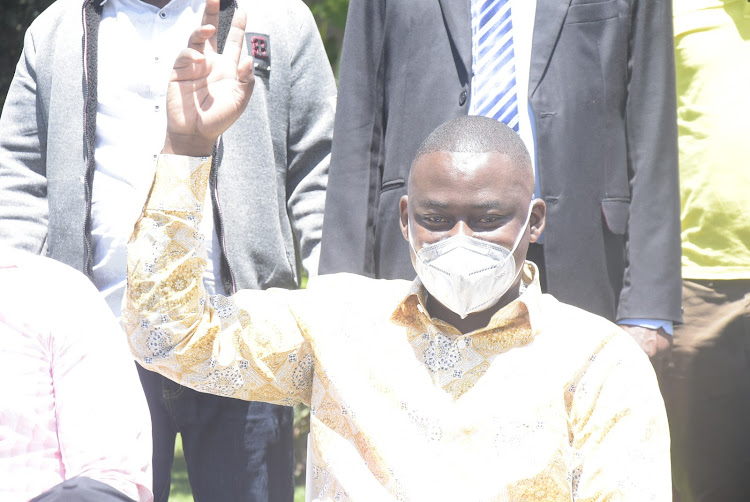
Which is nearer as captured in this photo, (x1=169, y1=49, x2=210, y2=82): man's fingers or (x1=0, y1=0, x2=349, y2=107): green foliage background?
(x1=169, y1=49, x2=210, y2=82): man's fingers

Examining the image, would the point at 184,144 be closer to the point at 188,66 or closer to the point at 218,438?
the point at 188,66

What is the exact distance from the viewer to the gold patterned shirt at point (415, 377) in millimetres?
2664

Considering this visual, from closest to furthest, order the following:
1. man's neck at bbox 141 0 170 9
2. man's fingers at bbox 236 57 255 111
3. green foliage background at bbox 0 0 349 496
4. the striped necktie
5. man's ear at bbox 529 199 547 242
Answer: man's fingers at bbox 236 57 255 111 → man's ear at bbox 529 199 547 242 → the striped necktie → man's neck at bbox 141 0 170 9 → green foliage background at bbox 0 0 349 496

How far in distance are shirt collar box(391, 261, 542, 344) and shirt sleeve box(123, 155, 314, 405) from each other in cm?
26

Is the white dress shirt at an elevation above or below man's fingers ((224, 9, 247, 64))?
below

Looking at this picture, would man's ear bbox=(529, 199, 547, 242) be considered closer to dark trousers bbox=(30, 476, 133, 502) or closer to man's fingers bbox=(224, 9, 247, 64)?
man's fingers bbox=(224, 9, 247, 64)

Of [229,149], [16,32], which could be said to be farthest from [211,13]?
[16,32]

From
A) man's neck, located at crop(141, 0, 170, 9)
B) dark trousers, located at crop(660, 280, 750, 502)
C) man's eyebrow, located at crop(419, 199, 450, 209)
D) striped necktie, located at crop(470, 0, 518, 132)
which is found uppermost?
man's neck, located at crop(141, 0, 170, 9)

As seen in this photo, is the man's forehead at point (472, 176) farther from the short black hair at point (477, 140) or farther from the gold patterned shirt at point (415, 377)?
the gold patterned shirt at point (415, 377)

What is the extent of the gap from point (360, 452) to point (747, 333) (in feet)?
5.57

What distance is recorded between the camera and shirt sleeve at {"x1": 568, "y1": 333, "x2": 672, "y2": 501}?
2605 mm

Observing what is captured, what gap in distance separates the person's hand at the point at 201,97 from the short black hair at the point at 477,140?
48cm

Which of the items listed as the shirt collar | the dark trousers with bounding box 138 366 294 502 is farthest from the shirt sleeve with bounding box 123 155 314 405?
the dark trousers with bounding box 138 366 294 502

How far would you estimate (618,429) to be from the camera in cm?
265
